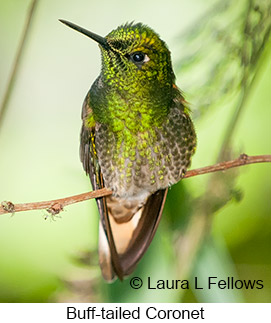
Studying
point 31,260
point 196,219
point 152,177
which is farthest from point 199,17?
point 31,260

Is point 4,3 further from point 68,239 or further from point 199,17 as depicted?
point 68,239

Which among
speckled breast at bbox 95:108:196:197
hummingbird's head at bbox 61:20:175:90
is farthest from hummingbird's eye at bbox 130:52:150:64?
speckled breast at bbox 95:108:196:197

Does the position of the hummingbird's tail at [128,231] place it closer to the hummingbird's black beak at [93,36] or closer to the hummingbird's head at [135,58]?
the hummingbird's head at [135,58]

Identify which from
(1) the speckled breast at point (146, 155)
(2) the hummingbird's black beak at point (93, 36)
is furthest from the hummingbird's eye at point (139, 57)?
(1) the speckled breast at point (146, 155)

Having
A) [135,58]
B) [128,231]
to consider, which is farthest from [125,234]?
[135,58]

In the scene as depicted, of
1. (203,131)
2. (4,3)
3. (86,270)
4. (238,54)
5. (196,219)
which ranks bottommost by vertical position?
(86,270)

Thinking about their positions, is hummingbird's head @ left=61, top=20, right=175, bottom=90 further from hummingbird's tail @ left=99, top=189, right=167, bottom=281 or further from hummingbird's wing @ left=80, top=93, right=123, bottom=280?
hummingbird's tail @ left=99, top=189, right=167, bottom=281

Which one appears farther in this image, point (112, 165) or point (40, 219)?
point (40, 219)
